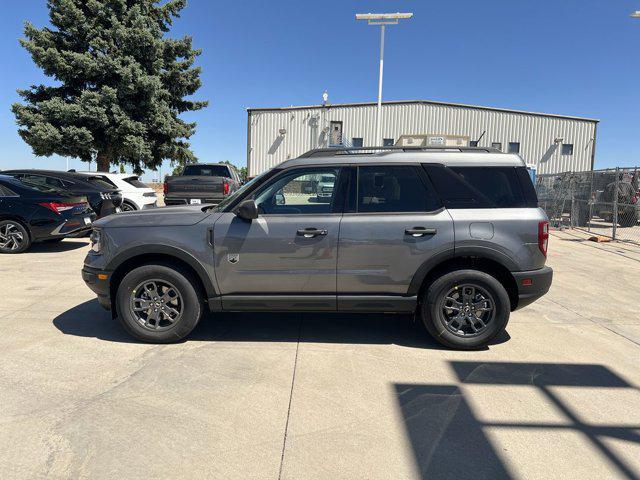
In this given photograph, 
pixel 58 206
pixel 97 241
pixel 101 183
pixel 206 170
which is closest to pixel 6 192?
pixel 58 206

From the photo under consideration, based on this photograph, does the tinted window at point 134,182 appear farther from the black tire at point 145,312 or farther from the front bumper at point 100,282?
the black tire at point 145,312

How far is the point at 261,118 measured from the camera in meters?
28.8

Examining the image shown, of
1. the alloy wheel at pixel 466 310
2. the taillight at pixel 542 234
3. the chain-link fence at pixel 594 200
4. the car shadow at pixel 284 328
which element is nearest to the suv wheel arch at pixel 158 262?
the car shadow at pixel 284 328

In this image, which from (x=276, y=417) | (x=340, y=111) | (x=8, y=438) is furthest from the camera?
(x=340, y=111)

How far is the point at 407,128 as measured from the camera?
28.8 metres

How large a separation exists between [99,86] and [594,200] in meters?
20.7

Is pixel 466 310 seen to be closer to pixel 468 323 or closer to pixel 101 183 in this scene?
pixel 468 323

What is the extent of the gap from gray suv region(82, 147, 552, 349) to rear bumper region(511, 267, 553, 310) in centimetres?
1

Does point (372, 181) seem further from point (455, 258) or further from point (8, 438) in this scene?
point (8, 438)

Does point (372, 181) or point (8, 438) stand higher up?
point (372, 181)

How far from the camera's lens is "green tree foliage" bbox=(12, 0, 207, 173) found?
1880cm

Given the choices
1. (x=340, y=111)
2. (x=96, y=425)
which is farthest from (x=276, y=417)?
(x=340, y=111)

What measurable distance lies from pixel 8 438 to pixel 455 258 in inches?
145

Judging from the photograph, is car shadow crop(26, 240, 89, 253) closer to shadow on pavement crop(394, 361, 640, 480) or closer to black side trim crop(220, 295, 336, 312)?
black side trim crop(220, 295, 336, 312)
